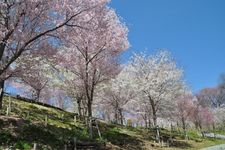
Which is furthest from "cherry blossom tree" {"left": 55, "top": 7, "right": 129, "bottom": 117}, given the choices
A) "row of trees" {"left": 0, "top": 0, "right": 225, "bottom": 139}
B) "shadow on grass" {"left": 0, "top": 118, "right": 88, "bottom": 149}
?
"shadow on grass" {"left": 0, "top": 118, "right": 88, "bottom": 149}

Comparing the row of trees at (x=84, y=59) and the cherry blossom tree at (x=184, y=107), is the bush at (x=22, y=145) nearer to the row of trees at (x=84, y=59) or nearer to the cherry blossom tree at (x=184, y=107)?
the row of trees at (x=84, y=59)

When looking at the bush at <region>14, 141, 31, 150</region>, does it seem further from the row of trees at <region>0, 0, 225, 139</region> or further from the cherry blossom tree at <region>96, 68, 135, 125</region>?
the cherry blossom tree at <region>96, 68, 135, 125</region>

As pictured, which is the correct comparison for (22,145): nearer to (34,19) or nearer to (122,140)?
(34,19)

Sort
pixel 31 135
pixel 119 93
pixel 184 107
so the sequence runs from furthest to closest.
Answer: pixel 184 107 → pixel 119 93 → pixel 31 135

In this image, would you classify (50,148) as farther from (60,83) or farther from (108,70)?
(60,83)

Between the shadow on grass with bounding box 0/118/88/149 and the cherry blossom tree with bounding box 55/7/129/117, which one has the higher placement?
the cherry blossom tree with bounding box 55/7/129/117

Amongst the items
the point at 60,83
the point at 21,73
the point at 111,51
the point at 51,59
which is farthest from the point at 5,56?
the point at 60,83

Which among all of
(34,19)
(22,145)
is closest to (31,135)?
(22,145)

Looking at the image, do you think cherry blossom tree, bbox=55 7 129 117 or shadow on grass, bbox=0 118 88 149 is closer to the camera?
shadow on grass, bbox=0 118 88 149

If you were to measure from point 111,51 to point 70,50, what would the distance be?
3.81 meters

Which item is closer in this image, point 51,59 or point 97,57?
point 51,59

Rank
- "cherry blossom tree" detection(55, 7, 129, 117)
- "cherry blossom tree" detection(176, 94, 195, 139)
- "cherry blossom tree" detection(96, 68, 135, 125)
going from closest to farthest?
1. "cherry blossom tree" detection(55, 7, 129, 117)
2. "cherry blossom tree" detection(96, 68, 135, 125)
3. "cherry blossom tree" detection(176, 94, 195, 139)

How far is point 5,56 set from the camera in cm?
2061

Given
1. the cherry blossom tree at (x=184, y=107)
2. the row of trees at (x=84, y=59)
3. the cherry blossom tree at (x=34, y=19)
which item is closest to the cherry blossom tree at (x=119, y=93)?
the row of trees at (x=84, y=59)
